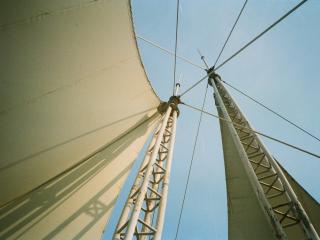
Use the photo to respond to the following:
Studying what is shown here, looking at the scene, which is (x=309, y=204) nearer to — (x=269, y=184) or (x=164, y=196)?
(x=269, y=184)

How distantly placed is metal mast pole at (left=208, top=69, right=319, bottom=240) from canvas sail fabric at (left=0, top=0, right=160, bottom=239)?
2867mm

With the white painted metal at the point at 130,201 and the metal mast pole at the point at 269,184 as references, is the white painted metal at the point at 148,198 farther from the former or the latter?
the metal mast pole at the point at 269,184

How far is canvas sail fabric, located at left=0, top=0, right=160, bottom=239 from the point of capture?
5848mm

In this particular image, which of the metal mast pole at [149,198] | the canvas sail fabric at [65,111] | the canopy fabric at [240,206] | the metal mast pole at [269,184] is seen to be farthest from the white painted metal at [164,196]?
the canopy fabric at [240,206]

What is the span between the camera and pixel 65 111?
23.2 ft

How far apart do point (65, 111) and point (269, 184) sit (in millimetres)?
5389

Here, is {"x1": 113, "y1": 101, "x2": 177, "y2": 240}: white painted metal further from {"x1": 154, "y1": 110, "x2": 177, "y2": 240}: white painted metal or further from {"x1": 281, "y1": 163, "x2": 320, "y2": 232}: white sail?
{"x1": 281, "y1": 163, "x2": 320, "y2": 232}: white sail

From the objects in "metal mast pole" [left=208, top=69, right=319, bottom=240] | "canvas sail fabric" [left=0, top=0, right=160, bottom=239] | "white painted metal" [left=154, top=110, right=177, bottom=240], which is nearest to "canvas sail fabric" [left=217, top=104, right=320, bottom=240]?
"metal mast pole" [left=208, top=69, right=319, bottom=240]

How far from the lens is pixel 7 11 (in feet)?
16.6

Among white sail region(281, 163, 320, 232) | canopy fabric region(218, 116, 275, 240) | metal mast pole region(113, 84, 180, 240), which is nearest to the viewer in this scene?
metal mast pole region(113, 84, 180, 240)

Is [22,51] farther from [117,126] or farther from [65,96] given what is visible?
[117,126]

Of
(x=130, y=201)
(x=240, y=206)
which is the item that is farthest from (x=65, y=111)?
(x=240, y=206)

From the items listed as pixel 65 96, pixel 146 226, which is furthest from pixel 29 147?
pixel 146 226

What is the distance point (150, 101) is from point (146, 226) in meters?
4.57
